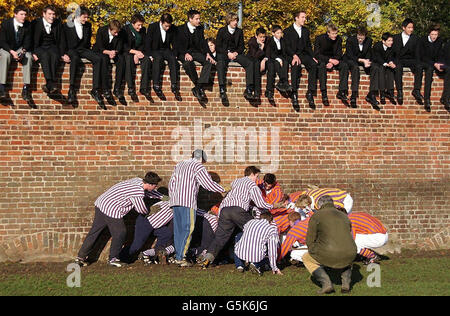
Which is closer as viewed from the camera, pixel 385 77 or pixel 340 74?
pixel 340 74

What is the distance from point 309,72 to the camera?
11.6 metres

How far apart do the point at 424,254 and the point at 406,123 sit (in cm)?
272

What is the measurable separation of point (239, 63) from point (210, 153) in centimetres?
187

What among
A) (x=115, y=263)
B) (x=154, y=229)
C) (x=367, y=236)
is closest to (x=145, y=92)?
(x=154, y=229)

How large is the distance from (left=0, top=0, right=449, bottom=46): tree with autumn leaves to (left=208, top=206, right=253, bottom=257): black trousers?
16278 mm

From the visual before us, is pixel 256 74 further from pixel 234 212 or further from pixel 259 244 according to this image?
pixel 259 244

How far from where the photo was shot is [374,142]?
12.0 meters

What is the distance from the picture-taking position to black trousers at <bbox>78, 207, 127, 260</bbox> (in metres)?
9.99

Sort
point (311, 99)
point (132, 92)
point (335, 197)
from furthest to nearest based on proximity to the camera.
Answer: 1. point (311, 99)
2. point (132, 92)
3. point (335, 197)

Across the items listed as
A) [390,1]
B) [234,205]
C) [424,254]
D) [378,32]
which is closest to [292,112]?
[234,205]

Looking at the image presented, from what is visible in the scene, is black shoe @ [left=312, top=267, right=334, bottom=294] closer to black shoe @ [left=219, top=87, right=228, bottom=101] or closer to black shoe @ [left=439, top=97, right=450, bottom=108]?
black shoe @ [left=219, top=87, right=228, bottom=101]
